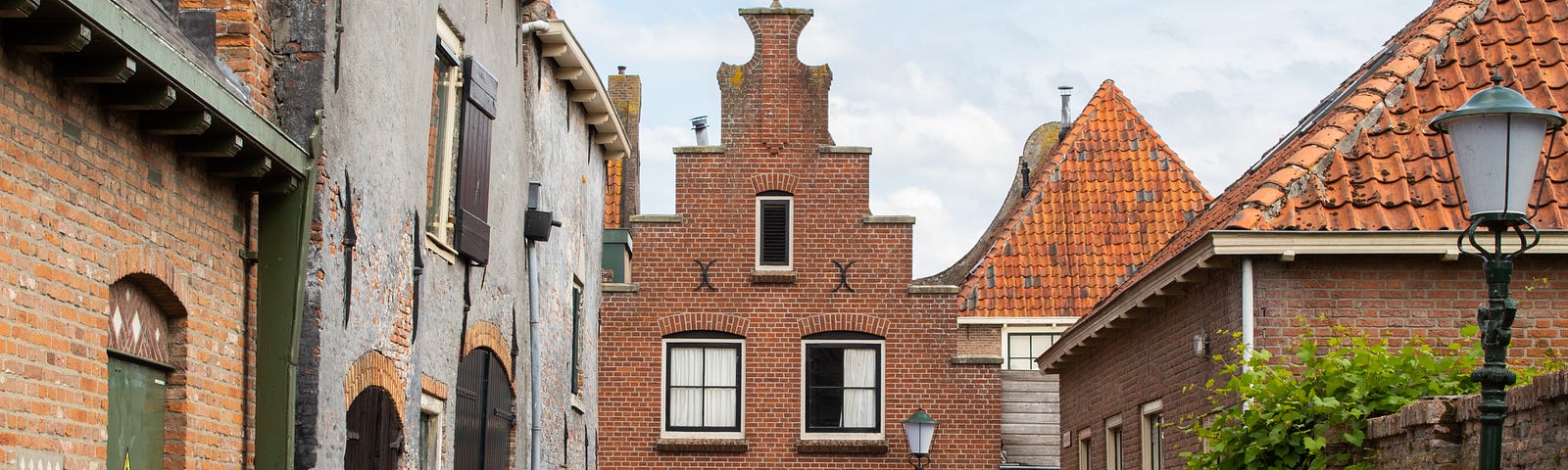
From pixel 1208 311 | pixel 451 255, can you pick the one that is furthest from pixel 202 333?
pixel 1208 311

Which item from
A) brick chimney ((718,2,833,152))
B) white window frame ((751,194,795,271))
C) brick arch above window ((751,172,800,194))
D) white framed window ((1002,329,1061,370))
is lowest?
white framed window ((1002,329,1061,370))

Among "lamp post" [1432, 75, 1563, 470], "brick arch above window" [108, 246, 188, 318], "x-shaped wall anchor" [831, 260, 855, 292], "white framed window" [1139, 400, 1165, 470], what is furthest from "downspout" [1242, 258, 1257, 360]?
"x-shaped wall anchor" [831, 260, 855, 292]

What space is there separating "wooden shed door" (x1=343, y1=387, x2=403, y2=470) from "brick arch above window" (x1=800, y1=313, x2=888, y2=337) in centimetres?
1430

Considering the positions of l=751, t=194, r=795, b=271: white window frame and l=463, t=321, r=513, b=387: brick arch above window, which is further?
l=751, t=194, r=795, b=271: white window frame

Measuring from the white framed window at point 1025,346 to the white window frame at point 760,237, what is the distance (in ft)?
10.8

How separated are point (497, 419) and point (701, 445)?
10779mm

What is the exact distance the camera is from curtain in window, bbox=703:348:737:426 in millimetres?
25094

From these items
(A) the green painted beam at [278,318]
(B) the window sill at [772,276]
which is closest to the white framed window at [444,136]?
(A) the green painted beam at [278,318]

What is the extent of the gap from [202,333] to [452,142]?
435cm

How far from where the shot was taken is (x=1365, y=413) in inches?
393

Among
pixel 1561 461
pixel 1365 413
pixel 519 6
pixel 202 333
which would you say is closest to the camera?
pixel 1561 461

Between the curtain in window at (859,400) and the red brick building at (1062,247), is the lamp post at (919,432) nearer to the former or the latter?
the curtain in window at (859,400)

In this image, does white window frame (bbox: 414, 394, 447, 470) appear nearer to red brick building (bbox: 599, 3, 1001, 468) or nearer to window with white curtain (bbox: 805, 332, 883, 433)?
red brick building (bbox: 599, 3, 1001, 468)

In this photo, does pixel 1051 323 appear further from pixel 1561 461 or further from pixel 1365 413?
pixel 1561 461
